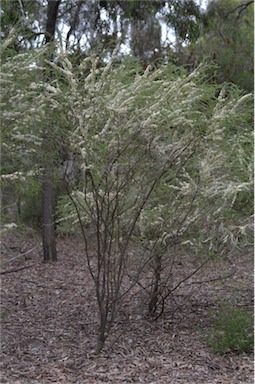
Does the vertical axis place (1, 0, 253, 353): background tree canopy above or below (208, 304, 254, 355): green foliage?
above

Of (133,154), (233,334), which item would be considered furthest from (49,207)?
(133,154)

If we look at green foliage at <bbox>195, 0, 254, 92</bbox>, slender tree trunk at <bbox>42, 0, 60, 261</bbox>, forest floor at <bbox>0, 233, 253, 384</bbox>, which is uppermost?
green foliage at <bbox>195, 0, 254, 92</bbox>

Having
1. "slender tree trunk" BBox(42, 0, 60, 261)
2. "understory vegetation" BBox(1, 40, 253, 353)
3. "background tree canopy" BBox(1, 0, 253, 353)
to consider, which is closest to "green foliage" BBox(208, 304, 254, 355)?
"understory vegetation" BBox(1, 40, 253, 353)

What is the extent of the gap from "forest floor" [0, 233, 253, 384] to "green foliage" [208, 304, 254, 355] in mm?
69

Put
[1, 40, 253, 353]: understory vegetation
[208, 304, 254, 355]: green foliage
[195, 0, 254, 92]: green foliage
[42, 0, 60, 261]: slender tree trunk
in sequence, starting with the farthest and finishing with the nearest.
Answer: [195, 0, 254, 92]: green foliage, [42, 0, 60, 261]: slender tree trunk, [208, 304, 254, 355]: green foliage, [1, 40, 253, 353]: understory vegetation

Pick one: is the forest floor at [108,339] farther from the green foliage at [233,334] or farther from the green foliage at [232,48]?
the green foliage at [232,48]

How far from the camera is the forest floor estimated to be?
196 inches

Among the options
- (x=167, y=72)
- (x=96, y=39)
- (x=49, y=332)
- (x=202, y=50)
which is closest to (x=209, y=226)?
(x=167, y=72)

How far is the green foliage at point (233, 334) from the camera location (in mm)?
5562

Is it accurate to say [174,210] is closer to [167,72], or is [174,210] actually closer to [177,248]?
[177,248]

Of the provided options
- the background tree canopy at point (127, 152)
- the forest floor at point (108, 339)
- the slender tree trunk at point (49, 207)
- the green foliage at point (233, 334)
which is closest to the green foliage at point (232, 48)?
the slender tree trunk at point (49, 207)

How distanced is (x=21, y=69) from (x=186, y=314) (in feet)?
11.5

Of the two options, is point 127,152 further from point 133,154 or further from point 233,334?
point 233,334

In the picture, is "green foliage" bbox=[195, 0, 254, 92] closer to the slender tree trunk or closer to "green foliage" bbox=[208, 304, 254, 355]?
the slender tree trunk
